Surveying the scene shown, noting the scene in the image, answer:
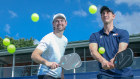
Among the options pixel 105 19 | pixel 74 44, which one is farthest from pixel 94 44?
pixel 74 44

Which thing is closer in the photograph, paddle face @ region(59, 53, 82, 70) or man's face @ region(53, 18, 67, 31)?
paddle face @ region(59, 53, 82, 70)

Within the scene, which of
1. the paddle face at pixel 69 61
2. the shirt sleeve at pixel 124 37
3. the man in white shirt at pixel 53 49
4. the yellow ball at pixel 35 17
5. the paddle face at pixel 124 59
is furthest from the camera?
the yellow ball at pixel 35 17

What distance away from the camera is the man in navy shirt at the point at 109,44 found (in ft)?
11.1

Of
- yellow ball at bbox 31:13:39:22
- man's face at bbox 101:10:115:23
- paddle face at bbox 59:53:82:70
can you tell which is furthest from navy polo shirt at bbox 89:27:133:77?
yellow ball at bbox 31:13:39:22

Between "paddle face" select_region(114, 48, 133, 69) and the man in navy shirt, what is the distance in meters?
0.09

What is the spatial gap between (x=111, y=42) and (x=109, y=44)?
0.05 m

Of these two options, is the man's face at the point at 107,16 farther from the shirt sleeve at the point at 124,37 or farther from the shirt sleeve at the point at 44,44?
the shirt sleeve at the point at 44,44

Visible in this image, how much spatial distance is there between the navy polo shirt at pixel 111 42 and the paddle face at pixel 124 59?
0.29 meters

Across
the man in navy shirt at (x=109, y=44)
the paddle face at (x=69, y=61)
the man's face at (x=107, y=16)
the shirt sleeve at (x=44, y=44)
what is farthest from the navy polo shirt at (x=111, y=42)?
the shirt sleeve at (x=44, y=44)

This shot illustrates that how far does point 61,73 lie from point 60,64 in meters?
0.26

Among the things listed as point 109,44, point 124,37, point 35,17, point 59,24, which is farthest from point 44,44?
point 35,17

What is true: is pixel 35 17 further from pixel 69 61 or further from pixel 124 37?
pixel 124 37

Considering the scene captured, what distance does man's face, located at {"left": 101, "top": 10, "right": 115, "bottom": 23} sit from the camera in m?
3.60

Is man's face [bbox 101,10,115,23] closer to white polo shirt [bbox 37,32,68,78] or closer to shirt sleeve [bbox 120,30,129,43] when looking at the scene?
shirt sleeve [bbox 120,30,129,43]
